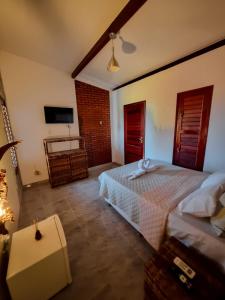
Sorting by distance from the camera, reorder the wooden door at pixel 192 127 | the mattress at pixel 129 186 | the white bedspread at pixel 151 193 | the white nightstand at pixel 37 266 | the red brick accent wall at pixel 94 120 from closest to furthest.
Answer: the white nightstand at pixel 37 266, the white bedspread at pixel 151 193, the mattress at pixel 129 186, the wooden door at pixel 192 127, the red brick accent wall at pixel 94 120

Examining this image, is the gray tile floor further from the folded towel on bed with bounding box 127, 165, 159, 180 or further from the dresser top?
the dresser top

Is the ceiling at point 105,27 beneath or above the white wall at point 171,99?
above

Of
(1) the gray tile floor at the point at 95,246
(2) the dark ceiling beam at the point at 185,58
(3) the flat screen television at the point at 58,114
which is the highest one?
(2) the dark ceiling beam at the point at 185,58

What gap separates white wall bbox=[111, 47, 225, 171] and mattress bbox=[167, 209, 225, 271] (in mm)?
1619

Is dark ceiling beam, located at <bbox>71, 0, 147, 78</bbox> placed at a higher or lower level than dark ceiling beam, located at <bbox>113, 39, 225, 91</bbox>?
higher

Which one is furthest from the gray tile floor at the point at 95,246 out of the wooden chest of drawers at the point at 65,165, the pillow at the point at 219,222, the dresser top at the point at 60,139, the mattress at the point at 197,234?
the dresser top at the point at 60,139

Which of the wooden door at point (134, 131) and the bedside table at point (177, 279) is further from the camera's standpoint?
the wooden door at point (134, 131)

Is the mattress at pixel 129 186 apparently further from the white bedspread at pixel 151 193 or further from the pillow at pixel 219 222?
the pillow at pixel 219 222

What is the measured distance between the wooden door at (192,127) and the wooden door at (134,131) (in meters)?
0.94

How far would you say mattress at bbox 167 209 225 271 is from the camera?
99cm

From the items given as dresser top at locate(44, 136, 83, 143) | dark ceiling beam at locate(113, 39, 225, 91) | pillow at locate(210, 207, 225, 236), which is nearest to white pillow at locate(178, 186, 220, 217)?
pillow at locate(210, 207, 225, 236)

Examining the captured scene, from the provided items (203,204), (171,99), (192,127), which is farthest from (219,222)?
(171,99)

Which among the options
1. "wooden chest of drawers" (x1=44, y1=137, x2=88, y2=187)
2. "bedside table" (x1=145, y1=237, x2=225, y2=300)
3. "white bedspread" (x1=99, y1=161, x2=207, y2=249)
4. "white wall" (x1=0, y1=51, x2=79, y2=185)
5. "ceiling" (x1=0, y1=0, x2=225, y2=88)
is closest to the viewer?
"bedside table" (x1=145, y1=237, x2=225, y2=300)

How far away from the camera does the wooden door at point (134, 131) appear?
138 inches
